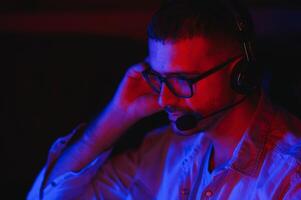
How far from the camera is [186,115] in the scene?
4.41ft

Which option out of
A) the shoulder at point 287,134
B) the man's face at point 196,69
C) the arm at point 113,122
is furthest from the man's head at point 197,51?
the arm at point 113,122

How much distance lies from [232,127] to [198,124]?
0.12 m

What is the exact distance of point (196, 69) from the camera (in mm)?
1275

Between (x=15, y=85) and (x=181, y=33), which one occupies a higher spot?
(x=181, y=33)

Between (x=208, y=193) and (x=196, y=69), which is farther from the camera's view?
(x=208, y=193)

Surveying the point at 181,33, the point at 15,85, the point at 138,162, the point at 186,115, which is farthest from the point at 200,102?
the point at 15,85

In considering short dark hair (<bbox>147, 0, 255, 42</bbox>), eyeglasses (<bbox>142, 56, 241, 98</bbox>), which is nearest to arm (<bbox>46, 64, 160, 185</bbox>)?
eyeglasses (<bbox>142, 56, 241, 98</bbox>)

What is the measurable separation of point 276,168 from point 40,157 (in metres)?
1.05

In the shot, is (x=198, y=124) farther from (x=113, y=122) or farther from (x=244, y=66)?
(x=113, y=122)

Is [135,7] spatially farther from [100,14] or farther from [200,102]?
[200,102]

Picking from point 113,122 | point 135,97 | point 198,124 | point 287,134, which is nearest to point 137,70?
point 135,97

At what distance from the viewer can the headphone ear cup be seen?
1255 millimetres

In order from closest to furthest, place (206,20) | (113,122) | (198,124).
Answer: (206,20), (198,124), (113,122)

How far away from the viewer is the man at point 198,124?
49.2 inches
